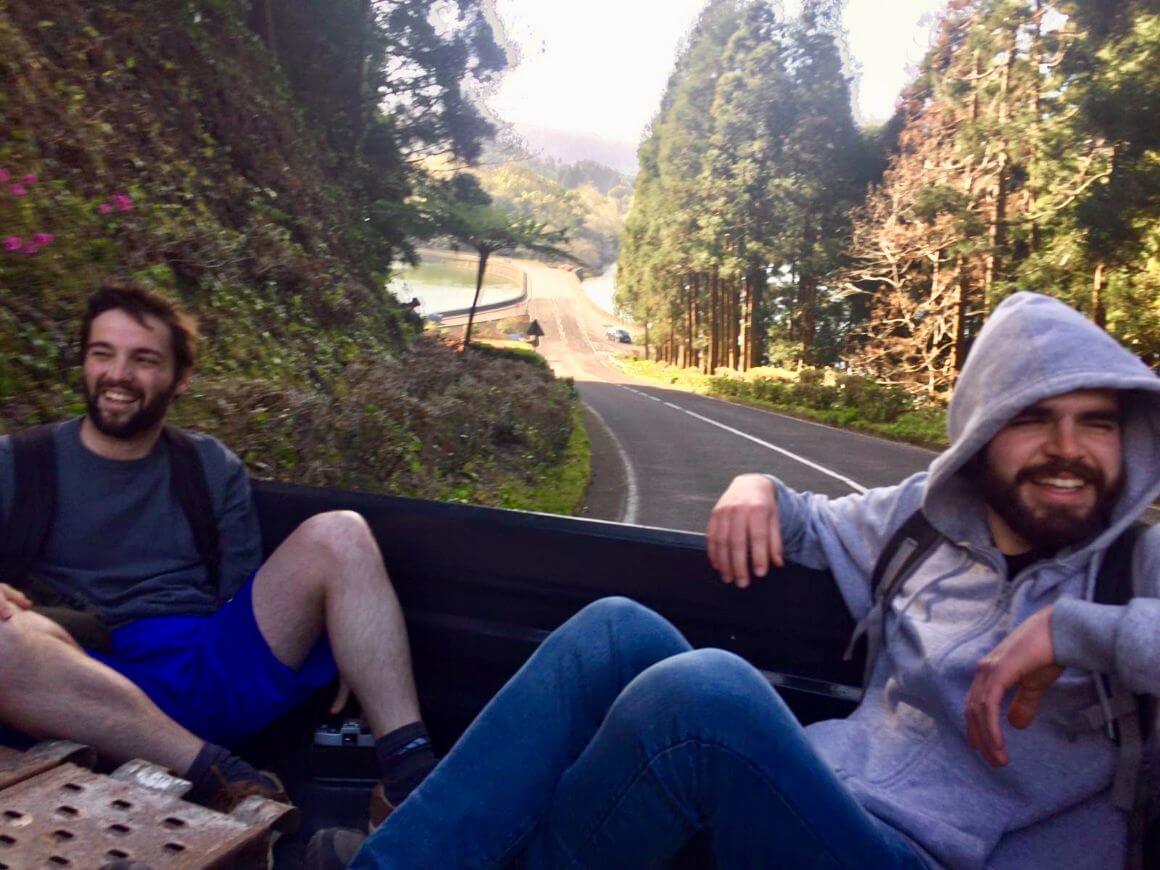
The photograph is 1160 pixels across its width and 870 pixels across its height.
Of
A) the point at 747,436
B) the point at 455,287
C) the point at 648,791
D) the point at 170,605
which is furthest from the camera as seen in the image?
the point at 747,436

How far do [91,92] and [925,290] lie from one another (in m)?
6.58

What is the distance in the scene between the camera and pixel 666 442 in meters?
6.74

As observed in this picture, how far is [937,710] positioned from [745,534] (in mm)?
425

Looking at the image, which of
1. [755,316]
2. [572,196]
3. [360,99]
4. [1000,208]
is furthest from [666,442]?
[360,99]

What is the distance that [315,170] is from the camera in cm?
1348

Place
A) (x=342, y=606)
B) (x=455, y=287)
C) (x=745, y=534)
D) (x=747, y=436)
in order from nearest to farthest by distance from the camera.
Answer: (x=745, y=534), (x=342, y=606), (x=455, y=287), (x=747, y=436)

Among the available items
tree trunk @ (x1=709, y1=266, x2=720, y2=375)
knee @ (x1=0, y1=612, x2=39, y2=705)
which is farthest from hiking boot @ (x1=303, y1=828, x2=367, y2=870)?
tree trunk @ (x1=709, y1=266, x2=720, y2=375)

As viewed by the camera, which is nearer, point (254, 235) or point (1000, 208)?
point (1000, 208)

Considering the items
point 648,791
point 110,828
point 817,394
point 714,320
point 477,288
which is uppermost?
point 477,288

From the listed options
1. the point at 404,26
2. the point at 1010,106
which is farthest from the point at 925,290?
the point at 404,26

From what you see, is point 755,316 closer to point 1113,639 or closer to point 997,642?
point 997,642

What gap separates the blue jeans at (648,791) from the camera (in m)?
1.39

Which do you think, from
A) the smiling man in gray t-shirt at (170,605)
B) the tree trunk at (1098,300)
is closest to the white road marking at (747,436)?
the tree trunk at (1098,300)

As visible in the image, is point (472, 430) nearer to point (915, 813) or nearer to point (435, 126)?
point (915, 813)
